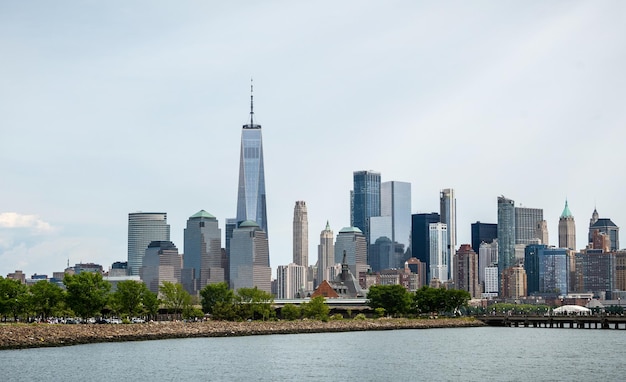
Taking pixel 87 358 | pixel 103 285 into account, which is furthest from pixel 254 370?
pixel 103 285

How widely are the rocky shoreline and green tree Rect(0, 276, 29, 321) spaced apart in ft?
30.0

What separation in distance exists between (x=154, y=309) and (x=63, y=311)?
55.9 feet

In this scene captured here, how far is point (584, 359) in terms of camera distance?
4577 inches

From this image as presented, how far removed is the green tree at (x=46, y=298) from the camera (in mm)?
159750

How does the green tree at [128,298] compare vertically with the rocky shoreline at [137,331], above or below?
above

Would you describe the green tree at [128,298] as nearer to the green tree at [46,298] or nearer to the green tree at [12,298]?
the green tree at [46,298]

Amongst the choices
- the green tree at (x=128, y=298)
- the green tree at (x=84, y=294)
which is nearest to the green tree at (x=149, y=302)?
the green tree at (x=128, y=298)

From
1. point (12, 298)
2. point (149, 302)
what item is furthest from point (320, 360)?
point (149, 302)

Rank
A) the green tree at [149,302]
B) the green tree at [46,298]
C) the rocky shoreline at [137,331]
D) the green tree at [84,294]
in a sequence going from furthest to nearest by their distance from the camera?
the green tree at [149,302] → the green tree at [46,298] → the green tree at [84,294] → the rocky shoreline at [137,331]

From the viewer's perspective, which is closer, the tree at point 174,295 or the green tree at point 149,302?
the green tree at point 149,302

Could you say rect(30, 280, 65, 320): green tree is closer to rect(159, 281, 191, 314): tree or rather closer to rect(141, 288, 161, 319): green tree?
rect(141, 288, 161, 319): green tree

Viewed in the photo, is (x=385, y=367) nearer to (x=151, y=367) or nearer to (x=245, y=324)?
(x=151, y=367)

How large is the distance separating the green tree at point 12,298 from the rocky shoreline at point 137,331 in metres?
9.13

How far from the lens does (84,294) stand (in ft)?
511
